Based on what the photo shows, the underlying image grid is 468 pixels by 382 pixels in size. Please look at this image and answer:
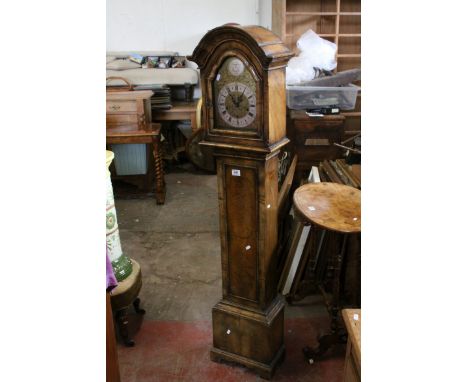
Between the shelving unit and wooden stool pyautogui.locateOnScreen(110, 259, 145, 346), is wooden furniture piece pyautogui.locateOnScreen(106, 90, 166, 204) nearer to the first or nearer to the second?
the shelving unit

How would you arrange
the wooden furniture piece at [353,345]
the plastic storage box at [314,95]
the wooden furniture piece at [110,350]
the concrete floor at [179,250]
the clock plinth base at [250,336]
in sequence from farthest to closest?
the plastic storage box at [314,95] < the concrete floor at [179,250] < the clock plinth base at [250,336] < the wooden furniture piece at [110,350] < the wooden furniture piece at [353,345]

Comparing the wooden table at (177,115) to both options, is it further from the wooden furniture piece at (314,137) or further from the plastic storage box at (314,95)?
the wooden furniture piece at (314,137)

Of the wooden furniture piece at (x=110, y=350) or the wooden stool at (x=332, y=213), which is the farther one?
the wooden stool at (x=332, y=213)

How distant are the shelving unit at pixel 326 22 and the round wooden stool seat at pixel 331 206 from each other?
9.22 feet

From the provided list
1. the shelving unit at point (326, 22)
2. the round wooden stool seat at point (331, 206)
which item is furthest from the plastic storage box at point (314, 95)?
the round wooden stool seat at point (331, 206)

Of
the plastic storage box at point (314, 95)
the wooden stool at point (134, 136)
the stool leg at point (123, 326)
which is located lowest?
the stool leg at point (123, 326)

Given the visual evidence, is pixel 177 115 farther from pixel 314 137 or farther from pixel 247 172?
pixel 247 172

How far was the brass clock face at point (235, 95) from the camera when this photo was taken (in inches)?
75.6

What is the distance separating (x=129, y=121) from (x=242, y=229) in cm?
251

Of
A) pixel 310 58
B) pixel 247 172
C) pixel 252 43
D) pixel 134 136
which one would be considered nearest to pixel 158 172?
pixel 134 136

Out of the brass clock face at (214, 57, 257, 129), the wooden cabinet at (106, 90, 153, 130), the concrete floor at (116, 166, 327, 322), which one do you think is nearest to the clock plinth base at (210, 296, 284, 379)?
the concrete floor at (116, 166, 327, 322)

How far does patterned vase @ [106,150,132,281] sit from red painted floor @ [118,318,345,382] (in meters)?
0.38
